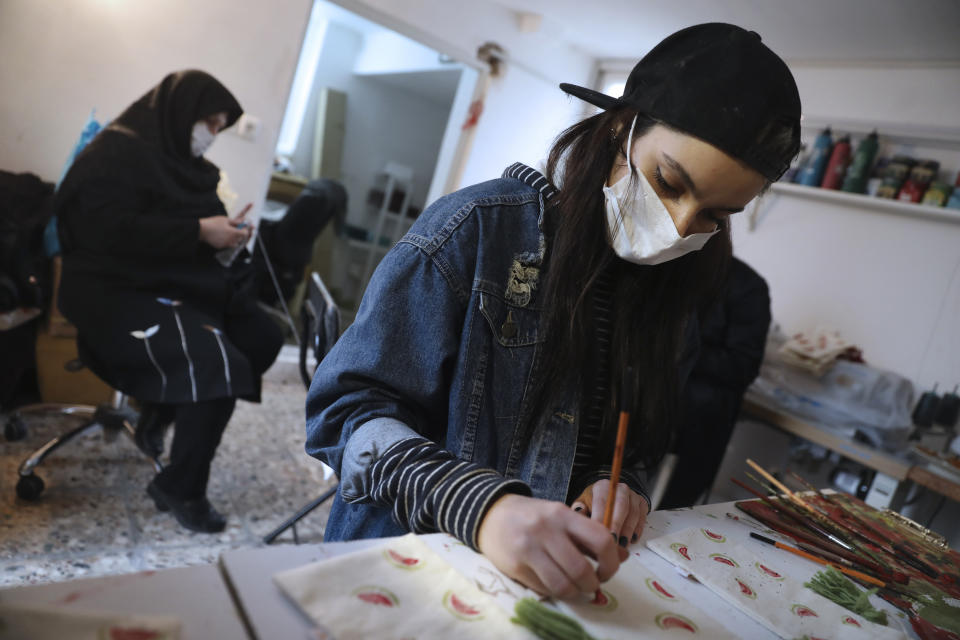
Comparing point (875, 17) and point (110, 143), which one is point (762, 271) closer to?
point (875, 17)

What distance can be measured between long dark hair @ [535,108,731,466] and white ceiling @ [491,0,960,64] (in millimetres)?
2473

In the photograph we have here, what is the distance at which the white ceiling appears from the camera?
275 centimetres

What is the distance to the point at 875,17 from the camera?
111 inches

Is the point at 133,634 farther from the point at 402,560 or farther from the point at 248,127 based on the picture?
the point at 248,127

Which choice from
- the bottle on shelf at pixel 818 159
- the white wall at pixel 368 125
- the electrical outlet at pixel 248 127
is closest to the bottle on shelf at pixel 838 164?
the bottle on shelf at pixel 818 159

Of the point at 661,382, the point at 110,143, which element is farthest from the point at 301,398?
the point at 661,382

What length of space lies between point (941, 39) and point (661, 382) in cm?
300

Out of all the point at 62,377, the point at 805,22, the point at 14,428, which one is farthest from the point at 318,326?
the point at 805,22

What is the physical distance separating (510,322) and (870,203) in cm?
311

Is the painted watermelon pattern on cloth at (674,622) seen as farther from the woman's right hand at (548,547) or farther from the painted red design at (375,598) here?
the painted red design at (375,598)

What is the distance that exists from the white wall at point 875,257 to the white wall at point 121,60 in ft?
9.48

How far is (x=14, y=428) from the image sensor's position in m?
2.24

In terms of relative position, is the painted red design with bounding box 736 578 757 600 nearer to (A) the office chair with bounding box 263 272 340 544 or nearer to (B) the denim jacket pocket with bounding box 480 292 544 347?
(B) the denim jacket pocket with bounding box 480 292 544 347

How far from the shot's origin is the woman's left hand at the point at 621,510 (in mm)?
756
